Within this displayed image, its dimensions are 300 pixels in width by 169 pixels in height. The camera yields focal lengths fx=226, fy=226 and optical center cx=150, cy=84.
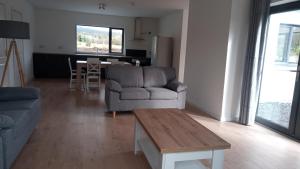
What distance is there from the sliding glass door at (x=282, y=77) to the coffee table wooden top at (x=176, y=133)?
6.81 feet

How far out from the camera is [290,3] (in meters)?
3.56

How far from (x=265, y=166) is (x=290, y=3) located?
2577 mm

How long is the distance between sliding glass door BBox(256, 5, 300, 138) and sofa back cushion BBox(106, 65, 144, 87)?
2.35 metres

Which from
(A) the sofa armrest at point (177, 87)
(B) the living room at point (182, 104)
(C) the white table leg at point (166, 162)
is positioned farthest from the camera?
(A) the sofa armrest at point (177, 87)

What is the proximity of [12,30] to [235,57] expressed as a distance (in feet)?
12.3

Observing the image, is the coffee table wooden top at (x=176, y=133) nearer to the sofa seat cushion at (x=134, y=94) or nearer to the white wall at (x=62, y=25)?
the sofa seat cushion at (x=134, y=94)

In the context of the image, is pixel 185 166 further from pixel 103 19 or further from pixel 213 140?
pixel 103 19

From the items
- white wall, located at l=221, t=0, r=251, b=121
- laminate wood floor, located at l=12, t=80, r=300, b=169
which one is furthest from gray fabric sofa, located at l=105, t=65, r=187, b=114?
white wall, located at l=221, t=0, r=251, b=121

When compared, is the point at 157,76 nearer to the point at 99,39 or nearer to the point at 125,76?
the point at 125,76

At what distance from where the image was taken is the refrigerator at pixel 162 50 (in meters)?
7.55

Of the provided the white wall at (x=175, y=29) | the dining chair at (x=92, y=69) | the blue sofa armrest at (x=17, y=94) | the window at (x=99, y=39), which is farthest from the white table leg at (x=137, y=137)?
the window at (x=99, y=39)

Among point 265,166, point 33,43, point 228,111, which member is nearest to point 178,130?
point 265,166

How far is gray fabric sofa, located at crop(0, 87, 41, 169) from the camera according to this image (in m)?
1.92

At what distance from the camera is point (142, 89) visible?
435cm
